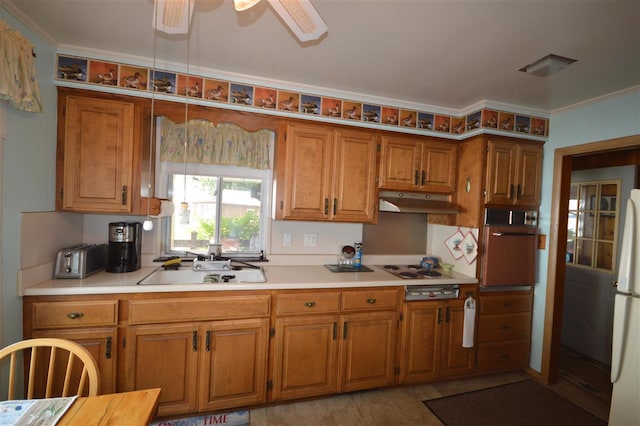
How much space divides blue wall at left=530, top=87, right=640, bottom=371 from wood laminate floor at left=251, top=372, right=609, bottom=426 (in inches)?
16.8

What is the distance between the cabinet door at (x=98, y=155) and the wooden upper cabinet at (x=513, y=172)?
2.90 m

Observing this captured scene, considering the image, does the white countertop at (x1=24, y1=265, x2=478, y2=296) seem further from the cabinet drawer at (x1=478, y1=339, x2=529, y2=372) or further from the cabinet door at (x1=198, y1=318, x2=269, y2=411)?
the cabinet drawer at (x1=478, y1=339, x2=529, y2=372)

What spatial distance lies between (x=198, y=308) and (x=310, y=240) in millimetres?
1152

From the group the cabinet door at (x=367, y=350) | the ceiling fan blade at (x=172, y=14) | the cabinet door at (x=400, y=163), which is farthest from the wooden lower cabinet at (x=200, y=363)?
the ceiling fan blade at (x=172, y=14)

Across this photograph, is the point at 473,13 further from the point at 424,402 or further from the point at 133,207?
the point at 424,402

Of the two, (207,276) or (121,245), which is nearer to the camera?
(121,245)

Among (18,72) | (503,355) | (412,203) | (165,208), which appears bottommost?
(503,355)

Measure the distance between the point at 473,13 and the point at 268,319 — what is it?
7.11 feet

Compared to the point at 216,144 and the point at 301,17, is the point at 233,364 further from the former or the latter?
→ the point at 301,17

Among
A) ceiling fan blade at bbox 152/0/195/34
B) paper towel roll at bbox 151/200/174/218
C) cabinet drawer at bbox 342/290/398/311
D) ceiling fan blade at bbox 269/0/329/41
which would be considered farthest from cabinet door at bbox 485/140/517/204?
paper towel roll at bbox 151/200/174/218

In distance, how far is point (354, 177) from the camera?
8.18 ft

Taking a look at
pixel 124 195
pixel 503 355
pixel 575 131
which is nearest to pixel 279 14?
pixel 124 195

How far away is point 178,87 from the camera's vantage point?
2146 millimetres

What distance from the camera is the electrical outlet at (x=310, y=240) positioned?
2.72 metres
